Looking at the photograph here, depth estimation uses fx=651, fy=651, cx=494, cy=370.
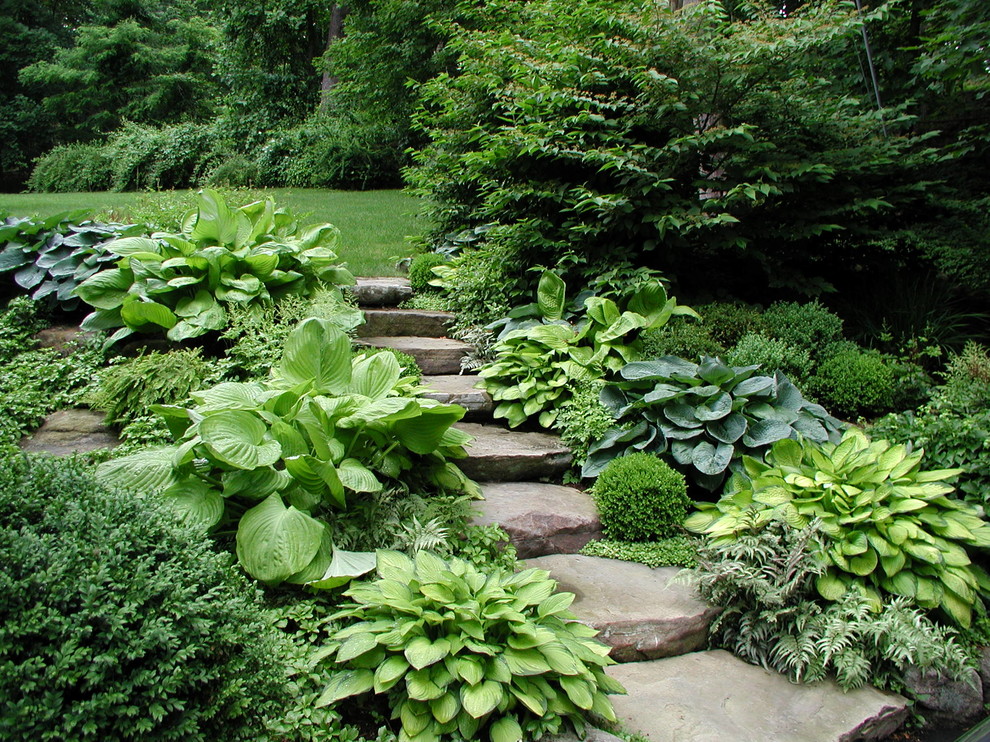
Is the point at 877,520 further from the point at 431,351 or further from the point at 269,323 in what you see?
the point at 269,323

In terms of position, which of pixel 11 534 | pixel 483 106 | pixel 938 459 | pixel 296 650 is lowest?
pixel 296 650

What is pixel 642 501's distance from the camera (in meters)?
3.68

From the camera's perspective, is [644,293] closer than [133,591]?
No

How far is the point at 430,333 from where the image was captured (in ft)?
18.5

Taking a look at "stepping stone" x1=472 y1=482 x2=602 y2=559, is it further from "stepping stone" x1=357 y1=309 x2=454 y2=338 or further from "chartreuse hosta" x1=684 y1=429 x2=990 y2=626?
"stepping stone" x1=357 y1=309 x2=454 y2=338

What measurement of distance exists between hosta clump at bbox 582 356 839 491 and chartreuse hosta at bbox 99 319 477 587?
1252mm

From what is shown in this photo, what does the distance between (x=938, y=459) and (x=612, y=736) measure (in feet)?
8.54

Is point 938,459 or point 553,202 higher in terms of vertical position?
point 553,202

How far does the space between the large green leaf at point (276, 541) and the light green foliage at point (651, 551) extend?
1648mm

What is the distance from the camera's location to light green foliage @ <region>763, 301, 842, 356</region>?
482cm


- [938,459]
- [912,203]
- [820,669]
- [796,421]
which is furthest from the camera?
[912,203]

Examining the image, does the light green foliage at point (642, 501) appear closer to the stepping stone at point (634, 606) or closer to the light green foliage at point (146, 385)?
the stepping stone at point (634, 606)

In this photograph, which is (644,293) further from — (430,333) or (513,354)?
(430,333)

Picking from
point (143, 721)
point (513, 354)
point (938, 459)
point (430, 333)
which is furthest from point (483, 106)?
point (143, 721)
